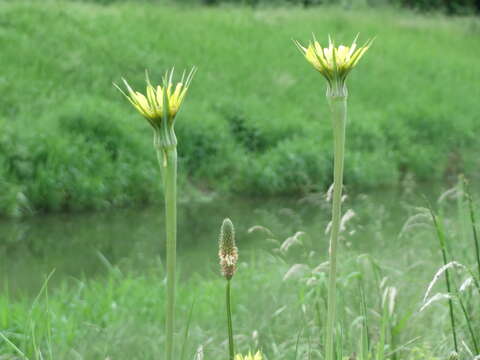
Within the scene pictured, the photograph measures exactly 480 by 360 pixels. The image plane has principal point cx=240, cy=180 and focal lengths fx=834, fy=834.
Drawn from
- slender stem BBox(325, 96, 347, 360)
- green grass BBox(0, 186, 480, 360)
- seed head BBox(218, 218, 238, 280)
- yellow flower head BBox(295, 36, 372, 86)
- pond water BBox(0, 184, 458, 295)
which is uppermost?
yellow flower head BBox(295, 36, 372, 86)

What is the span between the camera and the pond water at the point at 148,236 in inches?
263

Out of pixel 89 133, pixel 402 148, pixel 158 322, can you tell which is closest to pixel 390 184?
pixel 402 148

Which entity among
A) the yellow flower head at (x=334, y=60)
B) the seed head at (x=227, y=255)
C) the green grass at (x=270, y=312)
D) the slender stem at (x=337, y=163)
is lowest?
the green grass at (x=270, y=312)

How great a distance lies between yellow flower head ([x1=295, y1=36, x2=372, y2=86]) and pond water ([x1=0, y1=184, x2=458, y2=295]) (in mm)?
4496

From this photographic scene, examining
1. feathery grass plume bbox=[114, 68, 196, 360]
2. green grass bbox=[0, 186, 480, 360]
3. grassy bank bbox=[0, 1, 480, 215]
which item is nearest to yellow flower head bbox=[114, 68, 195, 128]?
feathery grass plume bbox=[114, 68, 196, 360]

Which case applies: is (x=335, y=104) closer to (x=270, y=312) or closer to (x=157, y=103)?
(x=157, y=103)

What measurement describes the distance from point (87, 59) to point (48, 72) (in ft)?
2.91

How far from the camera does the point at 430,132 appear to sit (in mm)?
13836

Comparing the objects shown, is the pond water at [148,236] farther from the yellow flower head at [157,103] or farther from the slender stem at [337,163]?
the yellow flower head at [157,103]

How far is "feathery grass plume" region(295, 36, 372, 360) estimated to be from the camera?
4.19 feet

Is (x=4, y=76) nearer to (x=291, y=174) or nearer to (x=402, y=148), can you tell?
(x=291, y=174)

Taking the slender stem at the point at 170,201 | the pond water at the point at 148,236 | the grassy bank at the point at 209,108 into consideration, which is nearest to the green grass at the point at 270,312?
the pond water at the point at 148,236

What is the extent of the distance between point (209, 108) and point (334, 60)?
10576 millimetres

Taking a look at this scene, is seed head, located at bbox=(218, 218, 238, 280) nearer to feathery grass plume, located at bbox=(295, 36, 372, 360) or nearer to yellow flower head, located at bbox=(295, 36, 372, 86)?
feathery grass plume, located at bbox=(295, 36, 372, 360)
